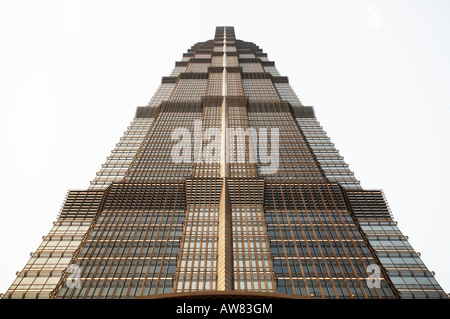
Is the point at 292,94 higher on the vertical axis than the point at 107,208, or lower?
higher

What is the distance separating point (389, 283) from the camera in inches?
1784

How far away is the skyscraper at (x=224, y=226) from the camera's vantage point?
45812mm

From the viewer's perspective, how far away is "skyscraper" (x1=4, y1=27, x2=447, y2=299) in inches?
1804

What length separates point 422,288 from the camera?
4591 centimetres

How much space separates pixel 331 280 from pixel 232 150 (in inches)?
1636

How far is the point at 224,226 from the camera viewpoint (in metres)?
54.8

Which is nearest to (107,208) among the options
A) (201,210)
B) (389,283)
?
(201,210)
